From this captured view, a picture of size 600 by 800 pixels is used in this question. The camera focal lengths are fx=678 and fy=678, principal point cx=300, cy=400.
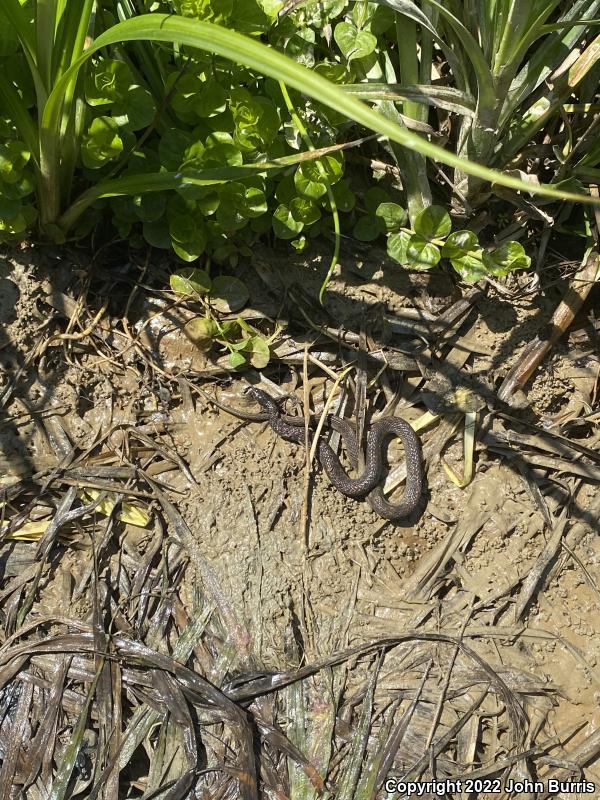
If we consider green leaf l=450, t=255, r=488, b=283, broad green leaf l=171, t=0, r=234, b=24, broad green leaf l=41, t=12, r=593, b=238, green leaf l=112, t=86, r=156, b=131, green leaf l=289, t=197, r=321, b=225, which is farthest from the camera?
green leaf l=450, t=255, r=488, b=283

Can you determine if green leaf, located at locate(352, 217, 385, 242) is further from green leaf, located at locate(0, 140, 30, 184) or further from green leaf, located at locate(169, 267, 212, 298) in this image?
green leaf, located at locate(0, 140, 30, 184)

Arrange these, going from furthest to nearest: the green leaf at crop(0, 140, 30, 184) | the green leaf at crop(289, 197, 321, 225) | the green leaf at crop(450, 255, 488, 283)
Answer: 1. the green leaf at crop(450, 255, 488, 283)
2. the green leaf at crop(289, 197, 321, 225)
3. the green leaf at crop(0, 140, 30, 184)

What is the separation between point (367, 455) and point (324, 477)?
252 millimetres

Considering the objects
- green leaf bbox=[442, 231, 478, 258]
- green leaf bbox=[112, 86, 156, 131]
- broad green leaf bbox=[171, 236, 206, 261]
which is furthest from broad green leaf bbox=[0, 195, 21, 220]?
green leaf bbox=[442, 231, 478, 258]

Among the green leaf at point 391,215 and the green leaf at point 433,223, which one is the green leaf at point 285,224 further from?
the green leaf at point 433,223

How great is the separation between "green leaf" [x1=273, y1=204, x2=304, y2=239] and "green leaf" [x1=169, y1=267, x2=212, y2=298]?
44 centimetres

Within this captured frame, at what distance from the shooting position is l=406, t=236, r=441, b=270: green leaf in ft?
10.8

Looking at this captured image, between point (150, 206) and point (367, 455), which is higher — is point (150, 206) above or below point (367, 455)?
above

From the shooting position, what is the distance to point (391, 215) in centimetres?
334

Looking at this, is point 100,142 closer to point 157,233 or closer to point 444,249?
point 157,233

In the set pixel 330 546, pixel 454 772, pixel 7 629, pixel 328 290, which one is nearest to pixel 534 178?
pixel 328 290

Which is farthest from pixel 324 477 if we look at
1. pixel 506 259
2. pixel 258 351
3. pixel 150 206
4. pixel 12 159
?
pixel 12 159

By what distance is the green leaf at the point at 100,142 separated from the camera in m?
2.88

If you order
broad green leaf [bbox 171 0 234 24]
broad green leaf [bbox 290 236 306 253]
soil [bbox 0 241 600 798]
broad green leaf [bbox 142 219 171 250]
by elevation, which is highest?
broad green leaf [bbox 171 0 234 24]
